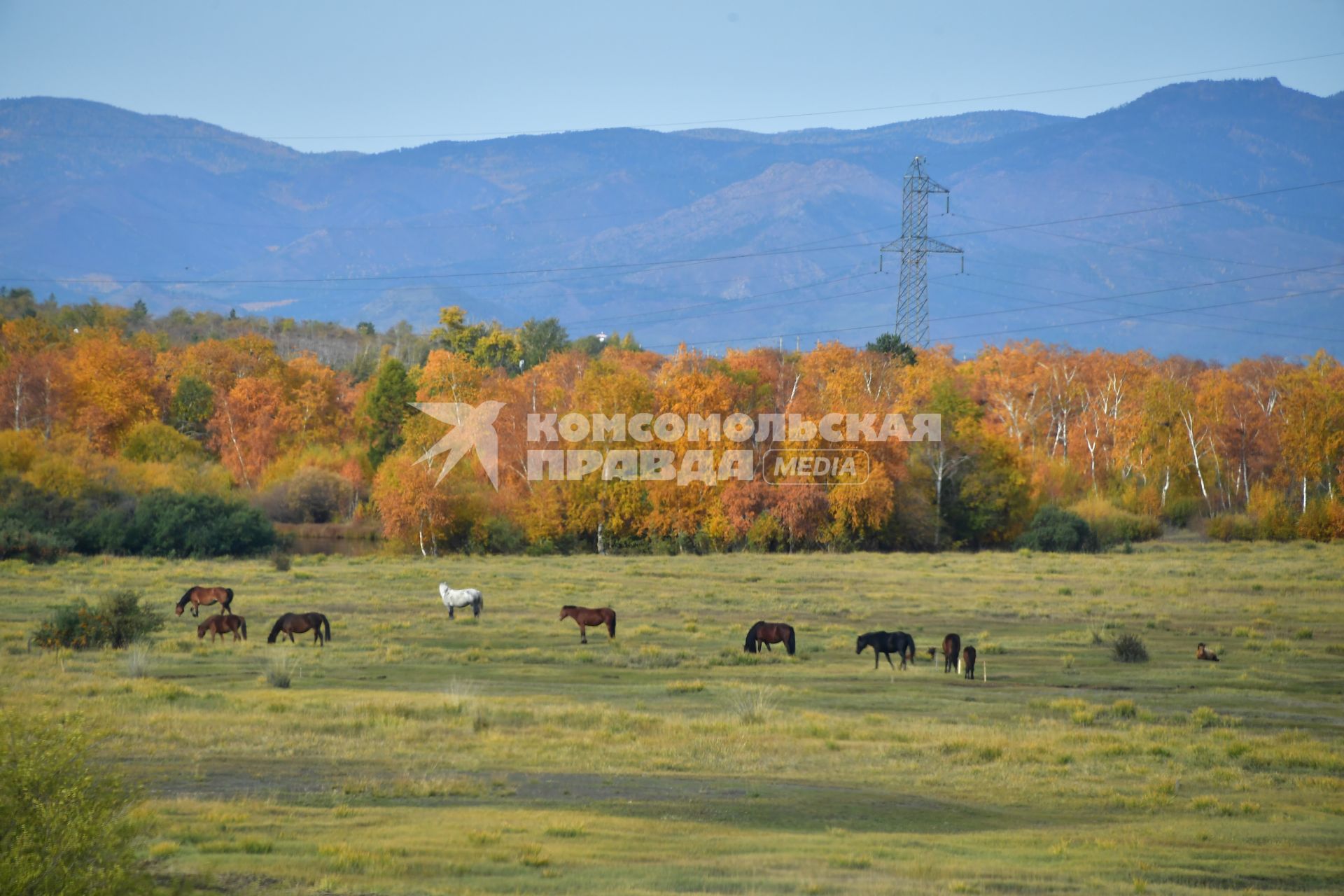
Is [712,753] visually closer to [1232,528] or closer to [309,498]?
[1232,528]

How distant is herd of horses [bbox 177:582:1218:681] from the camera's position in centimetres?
2480

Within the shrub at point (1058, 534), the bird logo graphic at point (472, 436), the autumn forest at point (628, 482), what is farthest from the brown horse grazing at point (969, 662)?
the bird logo graphic at point (472, 436)

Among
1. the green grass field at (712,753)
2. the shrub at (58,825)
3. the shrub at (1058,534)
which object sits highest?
the shrub at (1058,534)

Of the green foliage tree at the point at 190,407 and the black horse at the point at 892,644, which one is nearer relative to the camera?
the black horse at the point at 892,644

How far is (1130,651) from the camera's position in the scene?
26609mm

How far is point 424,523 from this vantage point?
61.9 meters

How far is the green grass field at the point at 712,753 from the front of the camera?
11125mm

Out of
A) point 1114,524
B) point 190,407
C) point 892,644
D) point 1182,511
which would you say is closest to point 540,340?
point 190,407

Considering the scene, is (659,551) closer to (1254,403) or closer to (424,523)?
(424,523)

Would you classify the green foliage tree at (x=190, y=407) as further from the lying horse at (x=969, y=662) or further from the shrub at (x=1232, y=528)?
the lying horse at (x=969, y=662)

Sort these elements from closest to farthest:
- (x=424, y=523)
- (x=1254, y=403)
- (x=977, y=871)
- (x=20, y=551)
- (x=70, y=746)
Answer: (x=70, y=746)
(x=977, y=871)
(x=20, y=551)
(x=424, y=523)
(x=1254, y=403)

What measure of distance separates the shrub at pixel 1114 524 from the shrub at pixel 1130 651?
42246 millimetres

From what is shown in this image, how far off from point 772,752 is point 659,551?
46990 mm

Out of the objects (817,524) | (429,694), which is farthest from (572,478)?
(429,694)
